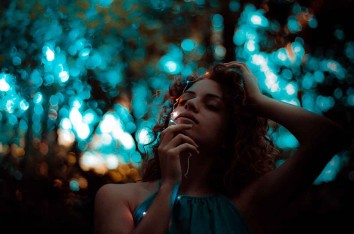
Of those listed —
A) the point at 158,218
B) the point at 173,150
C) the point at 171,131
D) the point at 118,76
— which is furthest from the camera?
the point at 118,76

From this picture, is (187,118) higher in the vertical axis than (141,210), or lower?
higher

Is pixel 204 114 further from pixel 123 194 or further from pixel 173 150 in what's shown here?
pixel 123 194

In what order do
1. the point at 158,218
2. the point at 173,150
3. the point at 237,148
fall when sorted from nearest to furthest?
the point at 158,218
the point at 173,150
the point at 237,148

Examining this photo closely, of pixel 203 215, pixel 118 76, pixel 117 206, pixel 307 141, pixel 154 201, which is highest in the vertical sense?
pixel 307 141

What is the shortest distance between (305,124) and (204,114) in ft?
1.64

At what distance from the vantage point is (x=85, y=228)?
4863 mm

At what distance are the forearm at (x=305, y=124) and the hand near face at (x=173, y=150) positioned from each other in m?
0.45

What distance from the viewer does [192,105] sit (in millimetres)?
1967

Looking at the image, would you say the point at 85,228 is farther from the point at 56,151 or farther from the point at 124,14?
the point at 124,14

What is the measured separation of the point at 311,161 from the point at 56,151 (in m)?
4.60

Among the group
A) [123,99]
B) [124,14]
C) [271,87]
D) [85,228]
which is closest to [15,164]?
[85,228]

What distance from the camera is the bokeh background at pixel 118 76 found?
4.91 metres

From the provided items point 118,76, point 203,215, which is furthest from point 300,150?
point 118,76

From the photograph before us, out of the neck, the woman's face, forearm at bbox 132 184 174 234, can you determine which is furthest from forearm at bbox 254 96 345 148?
forearm at bbox 132 184 174 234
